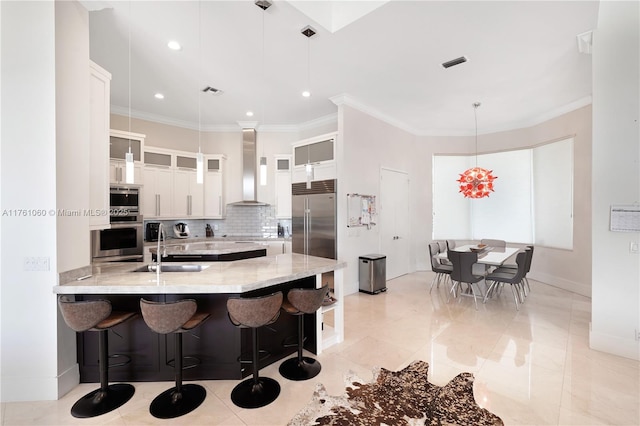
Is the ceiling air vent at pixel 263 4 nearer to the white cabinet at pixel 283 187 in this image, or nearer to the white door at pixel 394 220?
the white cabinet at pixel 283 187

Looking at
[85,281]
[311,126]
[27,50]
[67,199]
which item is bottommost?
[85,281]

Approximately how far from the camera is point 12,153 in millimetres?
2270

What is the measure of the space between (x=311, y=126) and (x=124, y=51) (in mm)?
3535

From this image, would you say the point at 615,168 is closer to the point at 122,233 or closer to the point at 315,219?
the point at 315,219

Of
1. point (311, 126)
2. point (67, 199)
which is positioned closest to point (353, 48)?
point (311, 126)

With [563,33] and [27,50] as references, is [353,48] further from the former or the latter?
[27,50]

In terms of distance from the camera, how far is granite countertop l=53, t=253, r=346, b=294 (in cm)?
218

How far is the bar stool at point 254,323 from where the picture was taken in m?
2.18

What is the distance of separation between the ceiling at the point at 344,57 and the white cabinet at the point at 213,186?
37.9 inches

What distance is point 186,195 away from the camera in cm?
589

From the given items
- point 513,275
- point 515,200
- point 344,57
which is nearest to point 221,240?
point 344,57

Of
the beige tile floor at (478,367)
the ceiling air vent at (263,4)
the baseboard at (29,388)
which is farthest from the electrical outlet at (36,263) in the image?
the ceiling air vent at (263,4)

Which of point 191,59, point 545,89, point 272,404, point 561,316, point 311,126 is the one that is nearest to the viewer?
point 272,404

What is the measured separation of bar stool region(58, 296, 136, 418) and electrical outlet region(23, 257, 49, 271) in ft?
0.94
